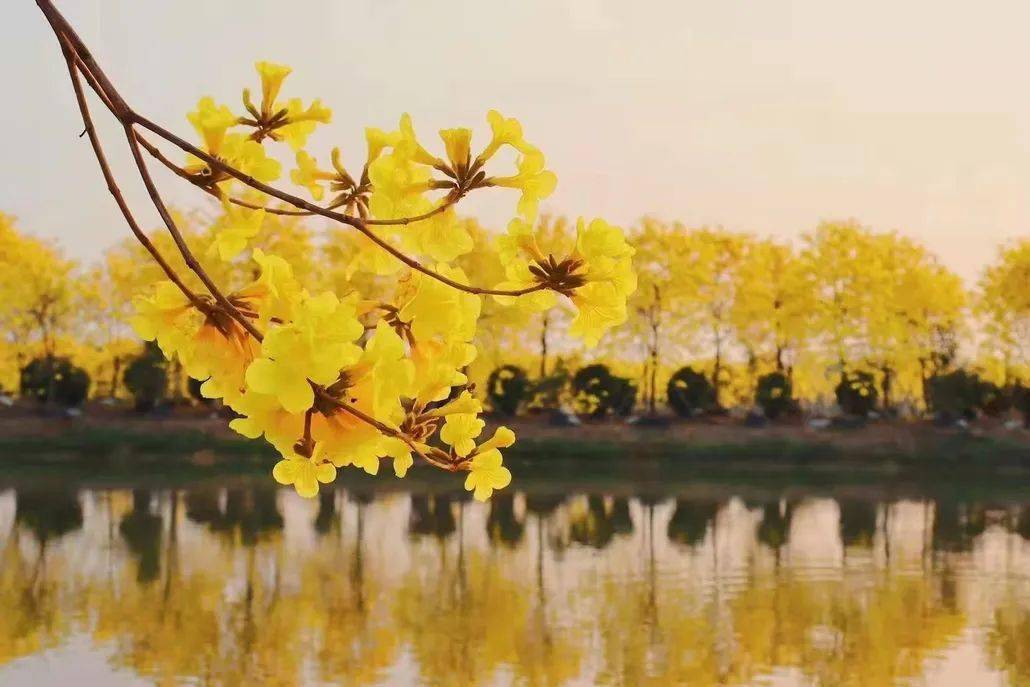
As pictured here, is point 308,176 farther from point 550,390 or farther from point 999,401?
point 999,401

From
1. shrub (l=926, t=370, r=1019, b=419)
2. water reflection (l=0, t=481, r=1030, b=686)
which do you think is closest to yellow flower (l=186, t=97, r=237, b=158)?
water reflection (l=0, t=481, r=1030, b=686)

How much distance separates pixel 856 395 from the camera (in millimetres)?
20031

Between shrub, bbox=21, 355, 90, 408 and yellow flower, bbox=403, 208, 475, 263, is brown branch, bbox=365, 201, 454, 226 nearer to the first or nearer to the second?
yellow flower, bbox=403, 208, 475, 263

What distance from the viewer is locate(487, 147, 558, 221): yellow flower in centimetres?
54

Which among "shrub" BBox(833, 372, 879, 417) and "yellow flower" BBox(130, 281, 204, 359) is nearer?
Answer: "yellow flower" BBox(130, 281, 204, 359)

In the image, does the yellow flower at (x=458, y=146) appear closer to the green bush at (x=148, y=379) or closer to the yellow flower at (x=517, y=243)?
the yellow flower at (x=517, y=243)

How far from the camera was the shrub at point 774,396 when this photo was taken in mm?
19297

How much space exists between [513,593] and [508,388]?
404 inches

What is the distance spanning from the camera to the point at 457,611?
26.5 feet

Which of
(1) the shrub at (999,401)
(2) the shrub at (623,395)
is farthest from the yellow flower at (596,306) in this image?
(1) the shrub at (999,401)

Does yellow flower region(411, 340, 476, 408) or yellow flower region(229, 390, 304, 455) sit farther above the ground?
yellow flower region(411, 340, 476, 408)

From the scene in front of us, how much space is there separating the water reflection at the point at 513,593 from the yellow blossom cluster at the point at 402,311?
610cm

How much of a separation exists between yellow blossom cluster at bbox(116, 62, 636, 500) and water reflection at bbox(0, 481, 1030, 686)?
240 inches

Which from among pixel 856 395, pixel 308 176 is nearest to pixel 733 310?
pixel 856 395
